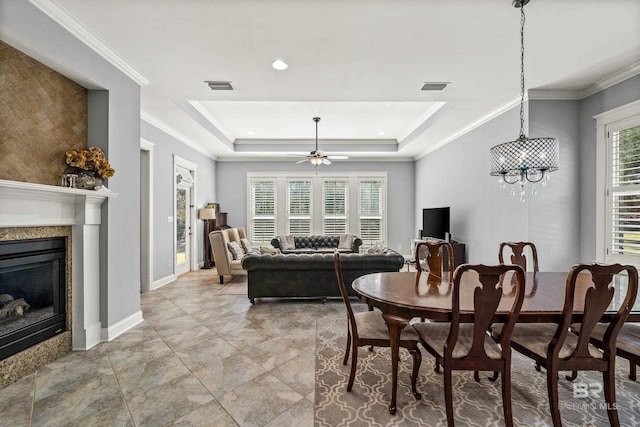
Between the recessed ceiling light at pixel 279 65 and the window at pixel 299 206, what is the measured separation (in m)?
5.11

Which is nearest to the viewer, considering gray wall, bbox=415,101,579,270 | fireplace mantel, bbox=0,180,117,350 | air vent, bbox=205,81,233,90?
fireplace mantel, bbox=0,180,117,350

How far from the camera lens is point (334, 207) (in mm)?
8234

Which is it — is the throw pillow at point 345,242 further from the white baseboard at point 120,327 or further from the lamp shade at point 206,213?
the white baseboard at point 120,327

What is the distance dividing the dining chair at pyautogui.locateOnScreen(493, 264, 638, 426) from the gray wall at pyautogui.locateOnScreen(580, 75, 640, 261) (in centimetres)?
255

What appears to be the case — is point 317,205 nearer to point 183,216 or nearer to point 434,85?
point 183,216

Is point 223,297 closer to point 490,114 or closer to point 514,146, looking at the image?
point 514,146

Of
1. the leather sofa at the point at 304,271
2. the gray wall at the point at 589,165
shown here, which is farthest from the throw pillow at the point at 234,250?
the gray wall at the point at 589,165

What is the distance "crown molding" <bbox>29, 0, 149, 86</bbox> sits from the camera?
2.23 metres

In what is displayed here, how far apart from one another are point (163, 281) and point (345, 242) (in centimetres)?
406

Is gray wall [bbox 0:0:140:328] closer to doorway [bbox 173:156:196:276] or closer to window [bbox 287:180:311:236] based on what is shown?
doorway [bbox 173:156:196:276]

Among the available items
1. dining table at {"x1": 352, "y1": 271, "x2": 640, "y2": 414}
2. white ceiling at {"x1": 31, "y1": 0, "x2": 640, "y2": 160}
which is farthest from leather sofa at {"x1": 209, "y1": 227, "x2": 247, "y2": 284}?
dining table at {"x1": 352, "y1": 271, "x2": 640, "y2": 414}

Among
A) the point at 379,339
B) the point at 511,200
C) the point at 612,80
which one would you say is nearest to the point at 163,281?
the point at 379,339

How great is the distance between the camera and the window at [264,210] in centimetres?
816

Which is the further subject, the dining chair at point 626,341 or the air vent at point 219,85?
the air vent at point 219,85
